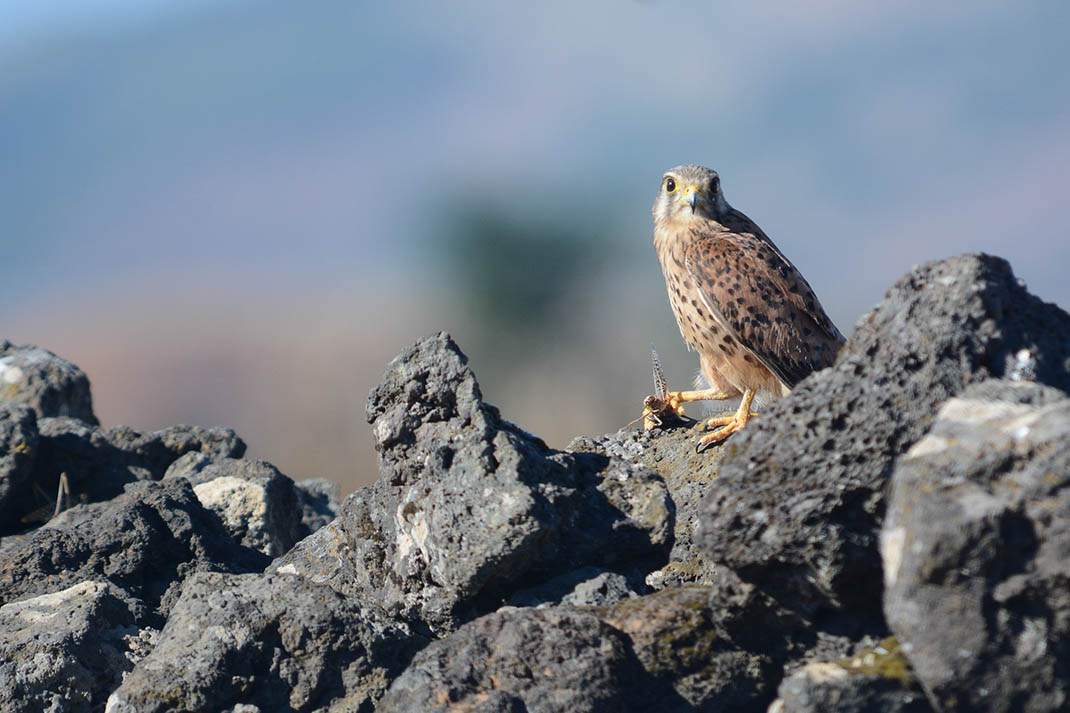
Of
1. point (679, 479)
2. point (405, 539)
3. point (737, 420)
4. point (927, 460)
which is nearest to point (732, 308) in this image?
point (737, 420)

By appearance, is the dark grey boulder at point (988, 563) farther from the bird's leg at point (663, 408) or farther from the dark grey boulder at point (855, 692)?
the bird's leg at point (663, 408)

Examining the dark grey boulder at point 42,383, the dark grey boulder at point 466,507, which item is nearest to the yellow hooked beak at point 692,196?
the dark grey boulder at point 466,507

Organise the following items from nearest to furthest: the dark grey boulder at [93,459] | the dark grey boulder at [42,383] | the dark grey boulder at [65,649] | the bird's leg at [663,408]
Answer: the dark grey boulder at [65,649]
the bird's leg at [663,408]
the dark grey boulder at [93,459]
the dark grey boulder at [42,383]

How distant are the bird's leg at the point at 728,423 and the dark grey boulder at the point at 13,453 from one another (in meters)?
4.47

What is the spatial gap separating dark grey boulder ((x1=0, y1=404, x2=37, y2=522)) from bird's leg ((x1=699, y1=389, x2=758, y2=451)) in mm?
4471

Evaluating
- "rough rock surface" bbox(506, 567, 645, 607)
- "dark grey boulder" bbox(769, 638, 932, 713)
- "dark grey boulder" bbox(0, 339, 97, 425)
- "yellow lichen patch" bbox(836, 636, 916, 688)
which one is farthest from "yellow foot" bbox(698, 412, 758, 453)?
"dark grey boulder" bbox(0, 339, 97, 425)

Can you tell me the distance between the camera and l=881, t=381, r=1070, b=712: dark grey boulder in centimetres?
248

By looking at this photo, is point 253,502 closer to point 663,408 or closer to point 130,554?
point 130,554

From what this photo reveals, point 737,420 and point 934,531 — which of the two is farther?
point 737,420

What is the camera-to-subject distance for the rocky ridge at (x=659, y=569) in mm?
2553

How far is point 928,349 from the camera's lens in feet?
10.2

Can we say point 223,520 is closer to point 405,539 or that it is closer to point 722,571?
point 405,539

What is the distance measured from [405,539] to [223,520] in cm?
290

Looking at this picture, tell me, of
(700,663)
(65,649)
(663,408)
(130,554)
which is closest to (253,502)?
(130,554)
